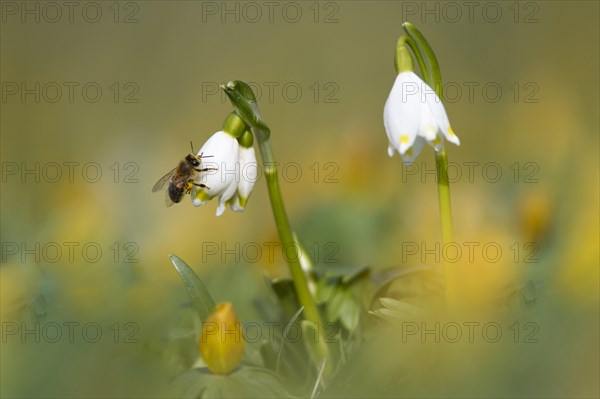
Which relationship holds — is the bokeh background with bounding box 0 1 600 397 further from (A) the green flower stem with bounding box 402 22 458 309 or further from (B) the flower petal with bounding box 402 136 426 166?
(B) the flower petal with bounding box 402 136 426 166

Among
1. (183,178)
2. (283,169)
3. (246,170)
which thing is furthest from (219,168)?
(283,169)

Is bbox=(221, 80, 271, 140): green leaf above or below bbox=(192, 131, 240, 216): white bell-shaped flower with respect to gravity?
above

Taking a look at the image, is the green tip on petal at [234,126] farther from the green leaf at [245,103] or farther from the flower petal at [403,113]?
the flower petal at [403,113]

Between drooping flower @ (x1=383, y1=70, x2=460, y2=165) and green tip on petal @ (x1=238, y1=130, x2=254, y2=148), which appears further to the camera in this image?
green tip on petal @ (x1=238, y1=130, x2=254, y2=148)

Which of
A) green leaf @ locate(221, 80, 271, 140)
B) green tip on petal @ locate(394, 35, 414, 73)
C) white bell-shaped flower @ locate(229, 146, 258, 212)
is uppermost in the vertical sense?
green tip on petal @ locate(394, 35, 414, 73)

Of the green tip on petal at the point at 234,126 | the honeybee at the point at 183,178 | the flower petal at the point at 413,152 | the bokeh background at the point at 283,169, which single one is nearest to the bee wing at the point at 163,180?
the honeybee at the point at 183,178

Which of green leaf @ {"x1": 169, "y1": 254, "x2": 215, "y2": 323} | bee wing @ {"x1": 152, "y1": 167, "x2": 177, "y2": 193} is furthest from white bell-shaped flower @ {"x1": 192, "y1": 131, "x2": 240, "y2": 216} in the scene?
bee wing @ {"x1": 152, "y1": 167, "x2": 177, "y2": 193}

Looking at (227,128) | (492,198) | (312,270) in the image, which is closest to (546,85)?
(492,198)

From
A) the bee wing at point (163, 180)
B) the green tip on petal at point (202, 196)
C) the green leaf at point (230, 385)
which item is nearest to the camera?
the green leaf at point (230, 385)
